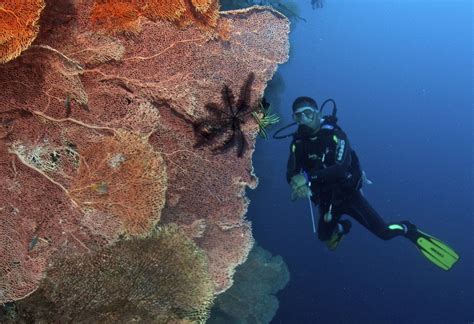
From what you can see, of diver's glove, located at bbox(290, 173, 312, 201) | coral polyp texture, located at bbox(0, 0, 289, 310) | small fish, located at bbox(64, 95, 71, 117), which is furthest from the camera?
diver's glove, located at bbox(290, 173, 312, 201)

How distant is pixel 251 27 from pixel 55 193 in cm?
284

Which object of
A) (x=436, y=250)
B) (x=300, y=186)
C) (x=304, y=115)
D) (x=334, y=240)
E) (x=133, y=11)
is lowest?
(x=334, y=240)

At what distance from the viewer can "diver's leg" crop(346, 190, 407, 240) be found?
8.55 metres

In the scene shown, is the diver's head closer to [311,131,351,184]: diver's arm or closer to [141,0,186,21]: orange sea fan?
[311,131,351,184]: diver's arm

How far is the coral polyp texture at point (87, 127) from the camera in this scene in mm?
3662

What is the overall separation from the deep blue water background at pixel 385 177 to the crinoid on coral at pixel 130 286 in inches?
512

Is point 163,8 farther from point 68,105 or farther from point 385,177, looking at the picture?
point 385,177

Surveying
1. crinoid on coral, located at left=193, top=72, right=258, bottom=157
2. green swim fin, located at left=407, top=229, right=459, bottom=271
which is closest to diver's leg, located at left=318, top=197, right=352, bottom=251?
green swim fin, located at left=407, top=229, right=459, bottom=271

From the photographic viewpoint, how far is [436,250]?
28.1 ft

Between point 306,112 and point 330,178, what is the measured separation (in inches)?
53.7

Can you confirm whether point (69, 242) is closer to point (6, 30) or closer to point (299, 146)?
point (6, 30)

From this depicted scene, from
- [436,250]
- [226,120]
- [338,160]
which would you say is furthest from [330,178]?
[436,250]

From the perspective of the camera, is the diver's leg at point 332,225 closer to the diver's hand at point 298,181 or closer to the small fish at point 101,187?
the diver's hand at point 298,181

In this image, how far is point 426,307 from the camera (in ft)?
81.0
